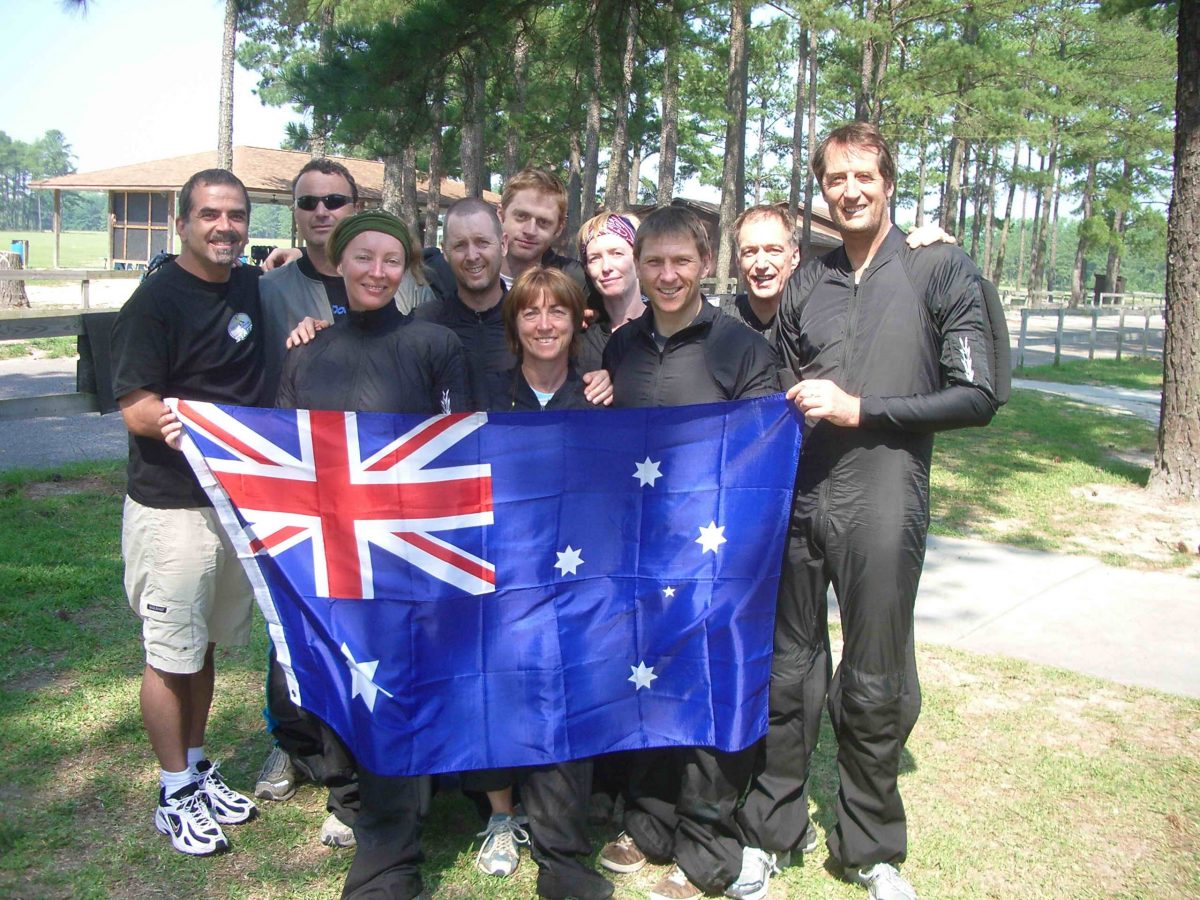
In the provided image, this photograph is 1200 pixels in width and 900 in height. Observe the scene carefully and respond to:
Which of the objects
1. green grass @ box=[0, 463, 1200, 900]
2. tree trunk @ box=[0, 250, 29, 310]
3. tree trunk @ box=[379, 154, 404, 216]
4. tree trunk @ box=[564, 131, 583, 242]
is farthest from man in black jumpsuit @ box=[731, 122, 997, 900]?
tree trunk @ box=[564, 131, 583, 242]

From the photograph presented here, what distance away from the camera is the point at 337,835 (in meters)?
3.31

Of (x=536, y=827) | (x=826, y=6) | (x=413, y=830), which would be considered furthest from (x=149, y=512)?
(x=826, y=6)

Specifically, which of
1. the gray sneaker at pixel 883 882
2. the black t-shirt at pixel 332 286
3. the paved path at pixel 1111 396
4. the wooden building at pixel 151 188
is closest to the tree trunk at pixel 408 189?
the wooden building at pixel 151 188

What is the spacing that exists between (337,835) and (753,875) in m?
1.33

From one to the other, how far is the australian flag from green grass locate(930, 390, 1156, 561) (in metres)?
4.51

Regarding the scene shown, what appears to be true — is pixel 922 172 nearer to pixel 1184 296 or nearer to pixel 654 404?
pixel 1184 296

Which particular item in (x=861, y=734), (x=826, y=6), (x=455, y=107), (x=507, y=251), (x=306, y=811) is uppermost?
(x=826, y=6)

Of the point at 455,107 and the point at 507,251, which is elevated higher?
the point at 455,107

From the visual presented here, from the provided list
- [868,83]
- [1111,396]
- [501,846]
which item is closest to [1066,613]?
[501,846]

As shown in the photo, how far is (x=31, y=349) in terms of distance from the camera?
52.5 feet

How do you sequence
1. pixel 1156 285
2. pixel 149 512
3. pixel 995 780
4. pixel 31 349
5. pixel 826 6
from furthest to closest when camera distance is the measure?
pixel 1156 285, pixel 826 6, pixel 31 349, pixel 995 780, pixel 149 512

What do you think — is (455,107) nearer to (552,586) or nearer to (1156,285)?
(552,586)

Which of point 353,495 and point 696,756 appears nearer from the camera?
point 353,495

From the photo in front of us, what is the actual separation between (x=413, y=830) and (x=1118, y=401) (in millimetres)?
13717
